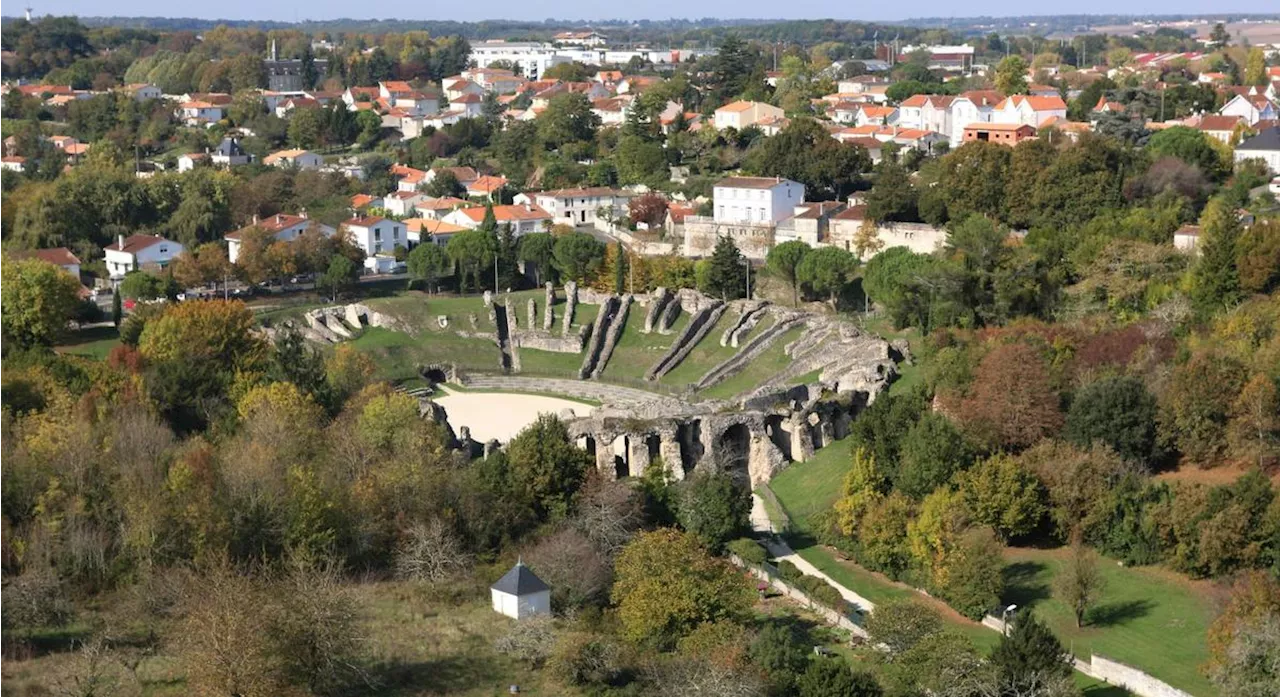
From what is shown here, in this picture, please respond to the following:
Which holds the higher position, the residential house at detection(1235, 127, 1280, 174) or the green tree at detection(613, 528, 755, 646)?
A: the residential house at detection(1235, 127, 1280, 174)

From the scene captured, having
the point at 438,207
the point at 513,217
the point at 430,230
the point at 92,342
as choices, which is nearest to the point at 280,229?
the point at 430,230

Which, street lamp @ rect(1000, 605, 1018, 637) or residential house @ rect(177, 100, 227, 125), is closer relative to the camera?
street lamp @ rect(1000, 605, 1018, 637)

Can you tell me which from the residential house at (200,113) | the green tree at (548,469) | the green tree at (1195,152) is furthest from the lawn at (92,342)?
the residential house at (200,113)

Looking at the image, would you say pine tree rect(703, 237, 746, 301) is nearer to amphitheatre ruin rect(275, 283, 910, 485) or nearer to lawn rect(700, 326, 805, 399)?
amphitheatre ruin rect(275, 283, 910, 485)

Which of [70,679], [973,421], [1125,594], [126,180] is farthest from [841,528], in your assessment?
[126,180]

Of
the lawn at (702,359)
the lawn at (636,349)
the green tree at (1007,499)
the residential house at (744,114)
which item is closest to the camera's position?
the green tree at (1007,499)

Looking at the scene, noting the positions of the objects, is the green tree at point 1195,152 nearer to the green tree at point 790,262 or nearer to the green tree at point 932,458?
the green tree at point 790,262

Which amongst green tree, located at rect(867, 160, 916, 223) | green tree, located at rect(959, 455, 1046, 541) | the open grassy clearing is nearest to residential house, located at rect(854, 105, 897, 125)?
green tree, located at rect(867, 160, 916, 223)
